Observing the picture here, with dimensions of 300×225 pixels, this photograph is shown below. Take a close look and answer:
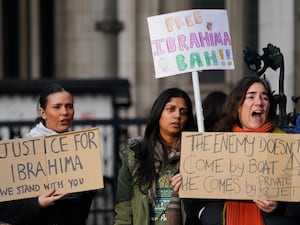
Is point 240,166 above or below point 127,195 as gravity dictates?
above

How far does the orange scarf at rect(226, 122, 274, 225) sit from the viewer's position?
5969mm

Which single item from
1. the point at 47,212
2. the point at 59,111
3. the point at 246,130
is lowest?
the point at 47,212

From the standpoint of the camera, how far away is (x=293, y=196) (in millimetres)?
5961

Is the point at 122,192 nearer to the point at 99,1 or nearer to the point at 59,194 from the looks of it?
the point at 59,194

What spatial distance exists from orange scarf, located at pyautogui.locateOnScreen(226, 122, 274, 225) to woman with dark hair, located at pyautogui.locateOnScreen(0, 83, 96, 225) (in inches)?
36.5

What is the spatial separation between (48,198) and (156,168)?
26.0 inches

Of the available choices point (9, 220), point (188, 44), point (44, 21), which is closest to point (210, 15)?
point (188, 44)

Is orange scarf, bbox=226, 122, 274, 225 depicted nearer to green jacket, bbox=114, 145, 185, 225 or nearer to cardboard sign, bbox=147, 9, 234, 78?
green jacket, bbox=114, 145, 185, 225

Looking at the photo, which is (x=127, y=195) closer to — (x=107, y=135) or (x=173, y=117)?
(x=173, y=117)

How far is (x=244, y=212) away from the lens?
6.02 meters

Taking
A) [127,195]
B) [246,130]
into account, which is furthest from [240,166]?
[127,195]

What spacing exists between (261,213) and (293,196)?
0.67 feet

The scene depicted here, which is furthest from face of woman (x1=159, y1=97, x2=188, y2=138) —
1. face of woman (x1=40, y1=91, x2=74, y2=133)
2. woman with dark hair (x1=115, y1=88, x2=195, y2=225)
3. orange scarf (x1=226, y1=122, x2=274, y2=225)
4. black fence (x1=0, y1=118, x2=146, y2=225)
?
black fence (x1=0, y1=118, x2=146, y2=225)

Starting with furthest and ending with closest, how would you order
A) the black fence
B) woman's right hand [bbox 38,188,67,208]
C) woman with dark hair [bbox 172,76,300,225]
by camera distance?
the black fence, woman's right hand [bbox 38,188,67,208], woman with dark hair [bbox 172,76,300,225]
